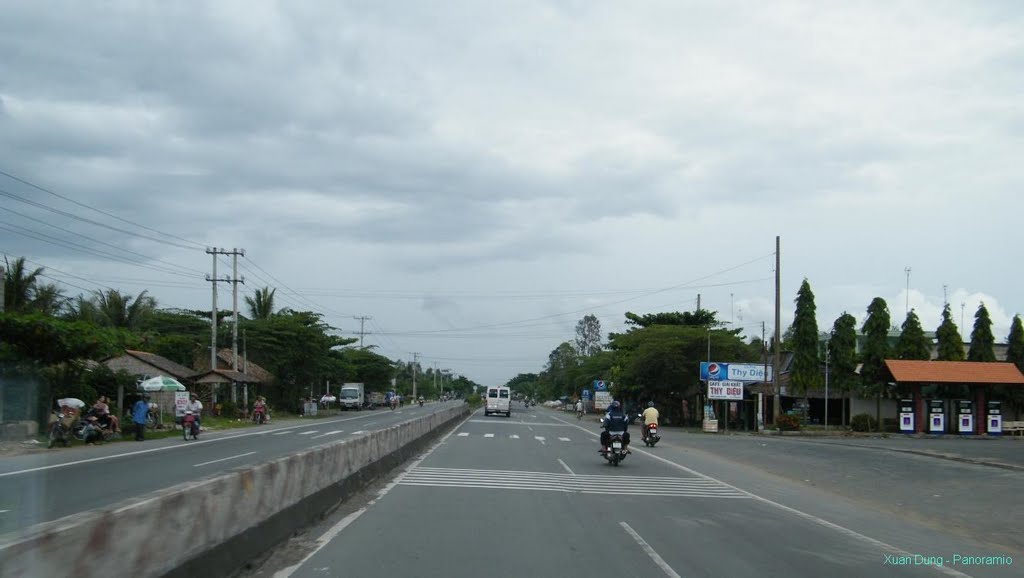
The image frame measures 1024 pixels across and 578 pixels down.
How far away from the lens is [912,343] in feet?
175

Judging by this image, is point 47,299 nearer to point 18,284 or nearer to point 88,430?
point 18,284

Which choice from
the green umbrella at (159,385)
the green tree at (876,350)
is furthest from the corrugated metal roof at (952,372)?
the green umbrella at (159,385)

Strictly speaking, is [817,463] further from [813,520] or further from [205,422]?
[205,422]

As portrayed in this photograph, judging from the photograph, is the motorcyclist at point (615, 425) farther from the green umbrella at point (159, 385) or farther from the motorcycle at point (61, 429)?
the green umbrella at point (159, 385)

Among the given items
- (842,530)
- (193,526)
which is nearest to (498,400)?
(842,530)

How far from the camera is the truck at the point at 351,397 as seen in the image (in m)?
83.2

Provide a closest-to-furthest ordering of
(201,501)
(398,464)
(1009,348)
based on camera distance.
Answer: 1. (201,501)
2. (398,464)
3. (1009,348)

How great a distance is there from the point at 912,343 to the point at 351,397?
52.3 meters

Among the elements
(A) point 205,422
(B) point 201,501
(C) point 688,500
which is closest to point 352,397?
(A) point 205,422

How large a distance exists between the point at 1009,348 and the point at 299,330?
51713 mm

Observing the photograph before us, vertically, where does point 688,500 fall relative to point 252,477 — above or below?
below

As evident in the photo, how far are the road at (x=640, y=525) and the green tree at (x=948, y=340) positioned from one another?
37515mm

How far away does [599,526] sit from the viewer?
37.2 feet

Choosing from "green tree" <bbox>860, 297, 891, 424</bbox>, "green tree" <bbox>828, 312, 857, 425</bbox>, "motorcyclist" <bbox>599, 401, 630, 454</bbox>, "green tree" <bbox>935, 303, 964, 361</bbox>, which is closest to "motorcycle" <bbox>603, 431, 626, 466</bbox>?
"motorcyclist" <bbox>599, 401, 630, 454</bbox>
